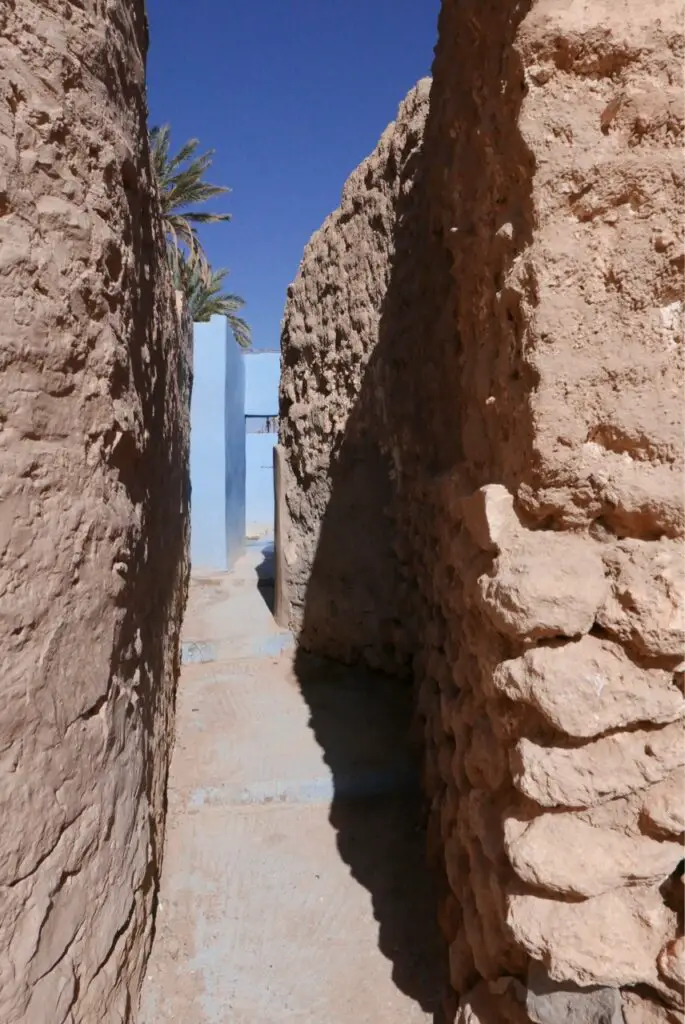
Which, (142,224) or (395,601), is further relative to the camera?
(395,601)

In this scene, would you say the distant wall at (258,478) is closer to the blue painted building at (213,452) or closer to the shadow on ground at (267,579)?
the blue painted building at (213,452)

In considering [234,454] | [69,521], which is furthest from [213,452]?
[69,521]

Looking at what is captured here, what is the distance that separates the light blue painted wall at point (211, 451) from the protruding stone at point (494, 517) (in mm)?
6091

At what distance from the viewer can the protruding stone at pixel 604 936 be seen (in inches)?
47.8

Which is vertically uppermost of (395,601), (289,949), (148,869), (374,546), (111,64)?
(111,64)

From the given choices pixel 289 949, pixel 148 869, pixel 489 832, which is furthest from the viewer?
pixel 289 949

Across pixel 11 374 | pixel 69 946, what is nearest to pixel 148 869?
pixel 69 946

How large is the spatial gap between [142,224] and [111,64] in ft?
2.08

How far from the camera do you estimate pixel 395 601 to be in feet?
12.6

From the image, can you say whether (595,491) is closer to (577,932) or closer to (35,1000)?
(577,932)

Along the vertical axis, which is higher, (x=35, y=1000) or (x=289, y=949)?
(x=35, y=1000)

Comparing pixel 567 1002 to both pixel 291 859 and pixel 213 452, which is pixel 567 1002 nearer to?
pixel 291 859

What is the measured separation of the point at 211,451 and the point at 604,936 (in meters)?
6.89

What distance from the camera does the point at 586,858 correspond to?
1223 mm
